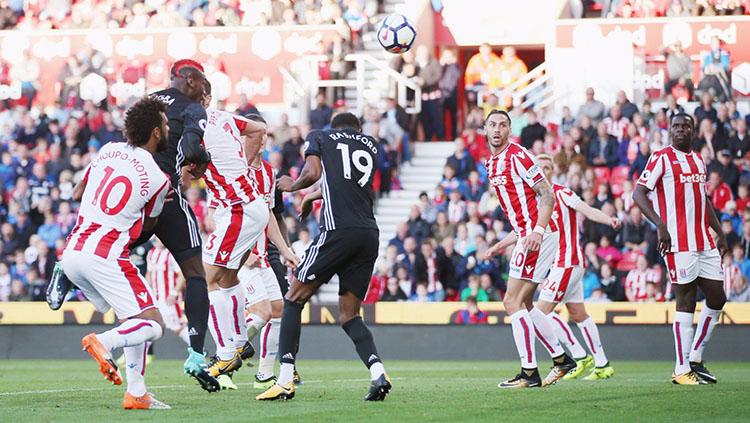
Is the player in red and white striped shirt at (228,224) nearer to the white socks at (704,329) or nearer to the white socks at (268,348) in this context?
the white socks at (268,348)

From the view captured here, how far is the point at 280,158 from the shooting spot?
79.8 ft

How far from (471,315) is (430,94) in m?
7.38

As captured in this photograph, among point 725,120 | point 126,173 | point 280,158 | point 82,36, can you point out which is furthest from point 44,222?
point 126,173

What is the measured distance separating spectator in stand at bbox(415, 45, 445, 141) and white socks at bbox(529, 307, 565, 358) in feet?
43.8

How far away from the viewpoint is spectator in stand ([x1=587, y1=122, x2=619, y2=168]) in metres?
22.8

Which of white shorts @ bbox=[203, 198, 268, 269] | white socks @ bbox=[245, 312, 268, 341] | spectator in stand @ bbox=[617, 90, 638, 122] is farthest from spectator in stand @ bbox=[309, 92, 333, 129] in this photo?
white shorts @ bbox=[203, 198, 268, 269]

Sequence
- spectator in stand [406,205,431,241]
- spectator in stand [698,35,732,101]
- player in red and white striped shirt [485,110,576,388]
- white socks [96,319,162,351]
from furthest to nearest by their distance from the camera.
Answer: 1. spectator in stand [698,35,732,101]
2. spectator in stand [406,205,431,241]
3. player in red and white striped shirt [485,110,576,388]
4. white socks [96,319,162,351]

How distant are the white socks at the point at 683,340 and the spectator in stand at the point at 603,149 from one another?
991cm

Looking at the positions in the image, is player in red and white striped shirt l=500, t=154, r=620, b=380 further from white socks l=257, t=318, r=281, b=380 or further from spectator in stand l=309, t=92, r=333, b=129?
spectator in stand l=309, t=92, r=333, b=129

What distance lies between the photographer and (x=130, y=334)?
373 inches

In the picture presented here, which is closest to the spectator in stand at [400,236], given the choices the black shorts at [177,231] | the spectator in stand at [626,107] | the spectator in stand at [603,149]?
the spectator in stand at [603,149]

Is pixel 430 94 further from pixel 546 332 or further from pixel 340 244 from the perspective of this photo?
pixel 340 244

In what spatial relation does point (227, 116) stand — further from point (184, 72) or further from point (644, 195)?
point (644, 195)

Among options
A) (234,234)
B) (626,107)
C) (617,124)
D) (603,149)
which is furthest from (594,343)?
(626,107)
